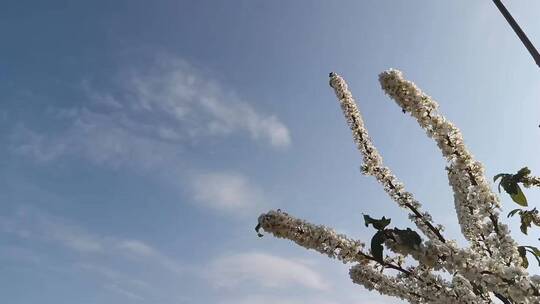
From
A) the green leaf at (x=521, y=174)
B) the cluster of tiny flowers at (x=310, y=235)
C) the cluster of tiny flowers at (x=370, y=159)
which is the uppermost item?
the cluster of tiny flowers at (x=370, y=159)

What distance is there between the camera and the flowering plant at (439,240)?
260 inches

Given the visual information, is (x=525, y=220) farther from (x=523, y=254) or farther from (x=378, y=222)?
(x=378, y=222)

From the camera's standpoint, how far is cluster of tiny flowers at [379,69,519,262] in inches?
348

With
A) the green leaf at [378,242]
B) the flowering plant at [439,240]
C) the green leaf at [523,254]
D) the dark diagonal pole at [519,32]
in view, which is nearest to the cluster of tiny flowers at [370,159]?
the flowering plant at [439,240]

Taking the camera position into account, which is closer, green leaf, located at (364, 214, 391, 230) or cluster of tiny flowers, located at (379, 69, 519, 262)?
green leaf, located at (364, 214, 391, 230)

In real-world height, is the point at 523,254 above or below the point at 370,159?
below

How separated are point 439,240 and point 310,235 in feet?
6.44

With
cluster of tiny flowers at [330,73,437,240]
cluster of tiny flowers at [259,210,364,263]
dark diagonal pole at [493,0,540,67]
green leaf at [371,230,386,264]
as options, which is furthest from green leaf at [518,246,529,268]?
dark diagonal pole at [493,0,540,67]

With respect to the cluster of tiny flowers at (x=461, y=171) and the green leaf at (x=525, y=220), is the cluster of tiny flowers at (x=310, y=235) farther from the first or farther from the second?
the green leaf at (x=525, y=220)

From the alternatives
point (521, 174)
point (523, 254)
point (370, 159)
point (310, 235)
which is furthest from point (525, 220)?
point (310, 235)

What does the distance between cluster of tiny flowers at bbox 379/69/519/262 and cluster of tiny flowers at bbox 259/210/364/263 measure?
211 centimetres

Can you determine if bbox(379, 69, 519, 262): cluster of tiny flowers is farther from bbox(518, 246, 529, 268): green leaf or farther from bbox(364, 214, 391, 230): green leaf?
bbox(364, 214, 391, 230): green leaf

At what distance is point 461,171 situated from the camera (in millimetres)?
9320

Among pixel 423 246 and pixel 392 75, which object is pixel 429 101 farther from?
pixel 423 246
